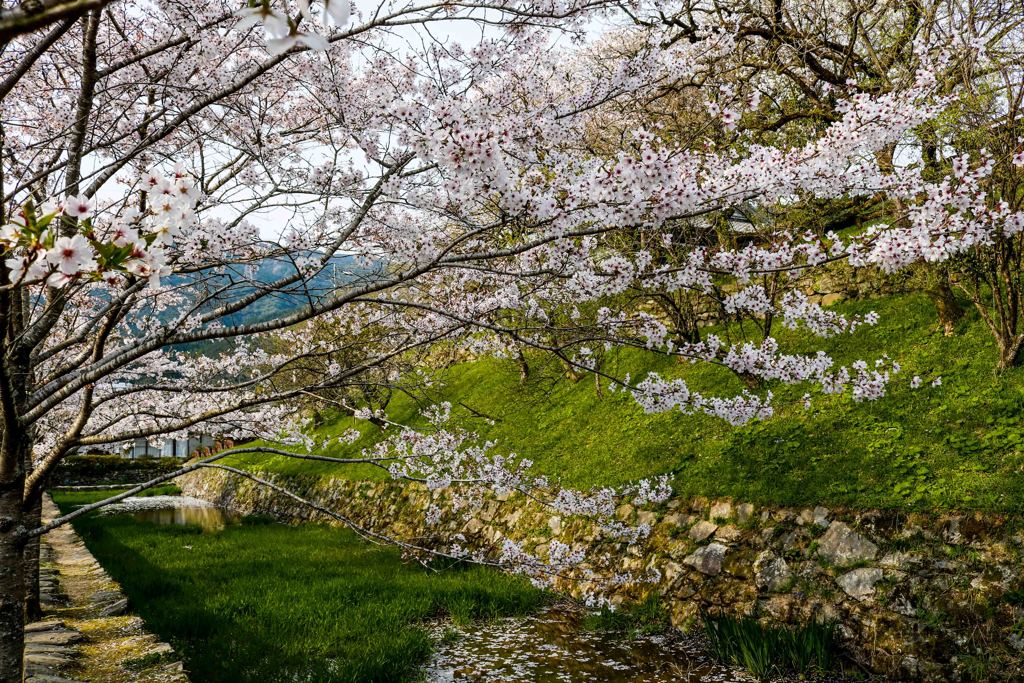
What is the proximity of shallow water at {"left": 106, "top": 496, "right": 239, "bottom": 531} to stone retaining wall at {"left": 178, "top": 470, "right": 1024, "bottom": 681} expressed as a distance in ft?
37.4

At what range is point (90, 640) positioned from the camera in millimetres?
4852

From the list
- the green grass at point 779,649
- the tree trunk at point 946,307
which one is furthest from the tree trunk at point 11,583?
the tree trunk at point 946,307

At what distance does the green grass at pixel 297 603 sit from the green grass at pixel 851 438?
92.8 inches

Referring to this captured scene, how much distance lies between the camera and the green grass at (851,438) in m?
5.27

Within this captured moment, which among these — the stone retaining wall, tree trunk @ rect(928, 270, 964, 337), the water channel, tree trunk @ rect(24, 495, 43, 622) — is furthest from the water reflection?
tree trunk @ rect(928, 270, 964, 337)

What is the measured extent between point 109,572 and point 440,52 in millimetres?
8251

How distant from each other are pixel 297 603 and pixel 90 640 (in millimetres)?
2161

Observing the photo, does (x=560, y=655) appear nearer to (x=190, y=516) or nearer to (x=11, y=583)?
(x=11, y=583)

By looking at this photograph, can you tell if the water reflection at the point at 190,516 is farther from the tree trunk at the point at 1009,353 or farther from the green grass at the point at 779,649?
the tree trunk at the point at 1009,353

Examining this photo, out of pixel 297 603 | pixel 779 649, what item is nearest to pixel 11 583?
pixel 297 603

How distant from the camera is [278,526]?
13438 mm

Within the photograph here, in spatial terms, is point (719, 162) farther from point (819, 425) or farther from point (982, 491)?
point (819, 425)

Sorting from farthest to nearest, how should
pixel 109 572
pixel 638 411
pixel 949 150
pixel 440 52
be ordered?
pixel 638 411 < pixel 109 572 < pixel 949 150 < pixel 440 52

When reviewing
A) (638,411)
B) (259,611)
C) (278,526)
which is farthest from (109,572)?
(638,411)
